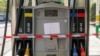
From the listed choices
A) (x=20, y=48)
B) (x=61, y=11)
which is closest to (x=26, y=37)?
(x=20, y=48)

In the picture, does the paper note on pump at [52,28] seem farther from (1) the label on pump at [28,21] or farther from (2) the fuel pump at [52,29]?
(1) the label on pump at [28,21]

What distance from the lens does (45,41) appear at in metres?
3.33

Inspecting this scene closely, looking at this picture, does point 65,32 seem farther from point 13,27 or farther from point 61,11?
point 13,27

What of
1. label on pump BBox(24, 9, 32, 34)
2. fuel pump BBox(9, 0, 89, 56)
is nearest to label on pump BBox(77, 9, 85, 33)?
fuel pump BBox(9, 0, 89, 56)

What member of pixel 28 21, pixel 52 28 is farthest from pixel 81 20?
pixel 28 21

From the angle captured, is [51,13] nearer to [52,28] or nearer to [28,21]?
[52,28]

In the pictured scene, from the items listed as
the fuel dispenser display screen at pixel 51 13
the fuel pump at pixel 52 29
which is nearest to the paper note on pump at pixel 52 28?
the fuel pump at pixel 52 29

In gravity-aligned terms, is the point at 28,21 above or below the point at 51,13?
below

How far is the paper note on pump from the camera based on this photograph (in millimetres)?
3271

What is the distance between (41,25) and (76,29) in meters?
0.49

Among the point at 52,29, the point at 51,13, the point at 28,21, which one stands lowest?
the point at 52,29

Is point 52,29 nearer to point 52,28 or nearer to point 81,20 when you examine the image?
point 52,28

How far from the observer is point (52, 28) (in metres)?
3.32

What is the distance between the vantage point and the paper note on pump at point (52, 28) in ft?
10.7
